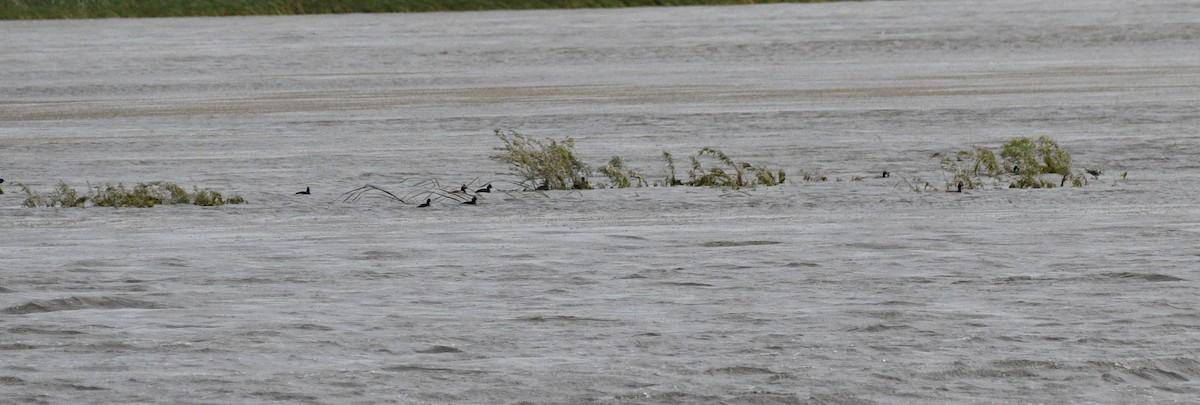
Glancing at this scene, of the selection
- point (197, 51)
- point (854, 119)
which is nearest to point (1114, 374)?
point (854, 119)

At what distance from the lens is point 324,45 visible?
4125cm

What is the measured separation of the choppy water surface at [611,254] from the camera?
8.02m

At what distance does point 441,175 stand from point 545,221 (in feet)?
12.0

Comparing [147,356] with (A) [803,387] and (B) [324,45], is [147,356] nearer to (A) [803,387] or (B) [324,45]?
(A) [803,387]

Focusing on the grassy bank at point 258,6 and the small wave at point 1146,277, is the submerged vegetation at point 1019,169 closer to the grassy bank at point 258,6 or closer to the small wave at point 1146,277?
the small wave at point 1146,277

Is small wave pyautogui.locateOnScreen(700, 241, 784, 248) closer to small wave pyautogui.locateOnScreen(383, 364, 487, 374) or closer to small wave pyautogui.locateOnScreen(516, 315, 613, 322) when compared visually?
small wave pyautogui.locateOnScreen(516, 315, 613, 322)

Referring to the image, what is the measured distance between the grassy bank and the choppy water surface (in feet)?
108

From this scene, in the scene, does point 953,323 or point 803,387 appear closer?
point 803,387

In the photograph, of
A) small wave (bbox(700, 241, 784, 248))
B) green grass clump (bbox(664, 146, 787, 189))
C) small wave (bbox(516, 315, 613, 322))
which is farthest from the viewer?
green grass clump (bbox(664, 146, 787, 189))

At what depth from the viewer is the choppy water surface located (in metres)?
8.02

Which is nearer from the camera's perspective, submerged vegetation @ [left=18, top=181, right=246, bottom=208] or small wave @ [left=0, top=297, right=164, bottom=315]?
small wave @ [left=0, top=297, right=164, bottom=315]

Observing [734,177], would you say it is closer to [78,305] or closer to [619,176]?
[619,176]

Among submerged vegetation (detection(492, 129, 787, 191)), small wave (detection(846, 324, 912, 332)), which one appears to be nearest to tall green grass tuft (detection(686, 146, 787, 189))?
submerged vegetation (detection(492, 129, 787, 191))

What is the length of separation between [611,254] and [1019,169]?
5520 millimetres
